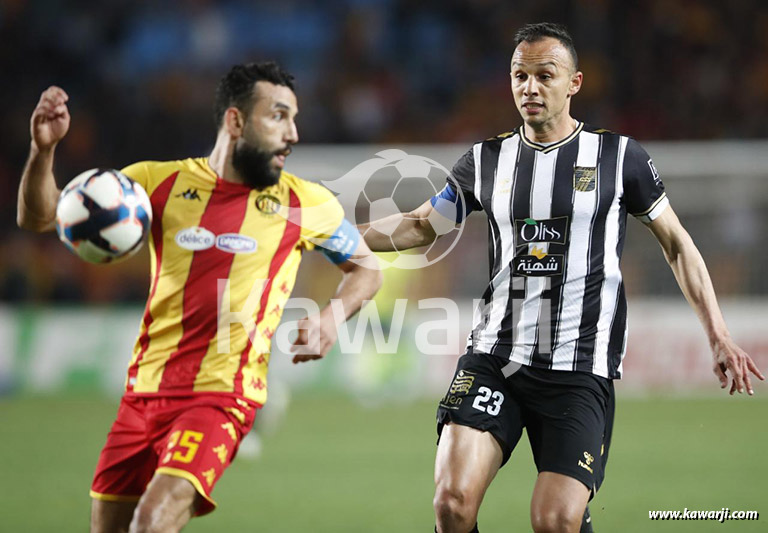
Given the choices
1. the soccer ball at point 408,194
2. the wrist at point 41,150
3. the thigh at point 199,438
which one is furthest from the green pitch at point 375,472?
the wrist at point 41,150

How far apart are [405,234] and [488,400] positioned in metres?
1.02

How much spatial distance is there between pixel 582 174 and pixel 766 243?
428 inches

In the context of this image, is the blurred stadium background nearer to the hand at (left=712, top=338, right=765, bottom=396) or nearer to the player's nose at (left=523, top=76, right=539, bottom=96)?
the hand at (left=712, top=338, right=765, bottom=396)

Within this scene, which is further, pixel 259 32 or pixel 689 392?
pixel 259 32

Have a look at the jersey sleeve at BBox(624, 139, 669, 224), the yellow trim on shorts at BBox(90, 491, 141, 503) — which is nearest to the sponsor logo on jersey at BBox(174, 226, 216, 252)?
the yellow trim on shorts at BBox(90, 491, 141, 503)

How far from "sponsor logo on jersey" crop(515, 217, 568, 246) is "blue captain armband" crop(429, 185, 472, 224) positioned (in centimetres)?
41

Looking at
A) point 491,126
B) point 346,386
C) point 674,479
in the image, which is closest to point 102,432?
point 346,386

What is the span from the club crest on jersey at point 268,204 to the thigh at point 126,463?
99 centimetres

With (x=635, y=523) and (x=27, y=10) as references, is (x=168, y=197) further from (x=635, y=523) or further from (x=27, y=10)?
(x=27, y=10)

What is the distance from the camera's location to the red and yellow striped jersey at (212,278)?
455 cm

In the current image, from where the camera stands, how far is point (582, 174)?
4918 mm

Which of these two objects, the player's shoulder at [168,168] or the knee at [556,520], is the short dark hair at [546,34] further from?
the knee at [556,520]

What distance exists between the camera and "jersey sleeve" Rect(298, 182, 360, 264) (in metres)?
4.92

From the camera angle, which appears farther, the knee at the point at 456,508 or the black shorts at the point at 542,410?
the black shorts at the point at 542,410
